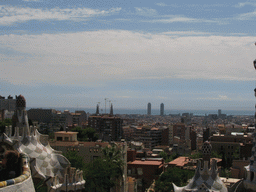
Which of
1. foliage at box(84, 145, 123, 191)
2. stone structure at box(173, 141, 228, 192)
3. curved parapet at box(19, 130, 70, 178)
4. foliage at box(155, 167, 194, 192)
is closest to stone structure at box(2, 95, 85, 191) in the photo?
curved parapet at box(19, 130, 70, 178)

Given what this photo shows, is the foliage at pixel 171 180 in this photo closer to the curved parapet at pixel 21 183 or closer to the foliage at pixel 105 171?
the foliage at pixel 105 171

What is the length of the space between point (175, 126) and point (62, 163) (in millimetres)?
143575

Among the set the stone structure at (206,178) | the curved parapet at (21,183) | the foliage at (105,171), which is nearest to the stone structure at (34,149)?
the foliage at (105,171)

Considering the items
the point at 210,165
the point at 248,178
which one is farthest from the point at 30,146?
the point at 248,178

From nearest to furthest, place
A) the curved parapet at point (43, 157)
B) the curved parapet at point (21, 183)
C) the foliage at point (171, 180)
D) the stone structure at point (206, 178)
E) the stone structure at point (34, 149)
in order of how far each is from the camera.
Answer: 1. the curved parapet at point (21, 183)
2. the stone structure at point (206, 178)
3. the stone structure at point (34, 149)
4. the curved parapet at point (43, 157)
5. the foliage at point (171, 180)

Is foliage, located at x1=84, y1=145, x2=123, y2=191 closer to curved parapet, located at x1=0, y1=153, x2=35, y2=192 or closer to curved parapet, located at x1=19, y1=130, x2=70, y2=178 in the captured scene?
curved parapet, located at x1=19, y1=130, x2=70, y2=178

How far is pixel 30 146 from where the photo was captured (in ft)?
90.5

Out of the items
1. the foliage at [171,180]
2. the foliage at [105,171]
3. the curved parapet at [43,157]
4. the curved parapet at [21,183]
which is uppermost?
the curved parapet at [21,183]

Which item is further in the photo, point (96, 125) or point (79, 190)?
point (96, 125)

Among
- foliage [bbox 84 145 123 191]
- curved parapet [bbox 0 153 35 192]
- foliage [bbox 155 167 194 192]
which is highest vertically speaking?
curved parapet [bbox 0 153 35 192]

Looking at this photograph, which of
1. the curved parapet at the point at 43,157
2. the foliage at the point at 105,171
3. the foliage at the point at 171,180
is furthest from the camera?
the foliage at the point at 171,180

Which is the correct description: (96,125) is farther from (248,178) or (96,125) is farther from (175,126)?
(248,178)

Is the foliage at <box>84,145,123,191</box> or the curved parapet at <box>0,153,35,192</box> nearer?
the curved parapet at <box>0,153,35,192</box>

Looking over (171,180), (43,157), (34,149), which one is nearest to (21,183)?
(34,149)
